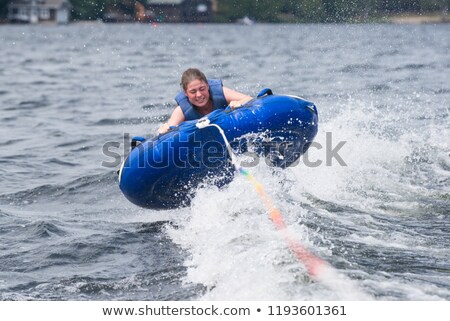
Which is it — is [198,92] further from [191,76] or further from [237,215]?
[237,215]

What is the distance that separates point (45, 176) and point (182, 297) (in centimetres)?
496

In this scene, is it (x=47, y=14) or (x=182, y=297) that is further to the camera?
(x=47, y=14)

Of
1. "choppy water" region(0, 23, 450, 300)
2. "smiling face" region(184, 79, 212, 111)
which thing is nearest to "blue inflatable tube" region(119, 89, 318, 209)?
"choppy water" region(0, 23, 450, 300)

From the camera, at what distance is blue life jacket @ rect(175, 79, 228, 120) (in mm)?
7645

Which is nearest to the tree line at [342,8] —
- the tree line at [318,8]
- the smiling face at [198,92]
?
the tree line at [318,8]

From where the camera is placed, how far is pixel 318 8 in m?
39.5

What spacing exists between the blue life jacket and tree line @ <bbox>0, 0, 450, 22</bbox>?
27846 mm

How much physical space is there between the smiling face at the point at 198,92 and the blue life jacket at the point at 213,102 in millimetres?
59

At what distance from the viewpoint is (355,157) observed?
9.83 m

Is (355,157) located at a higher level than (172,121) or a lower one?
lower
